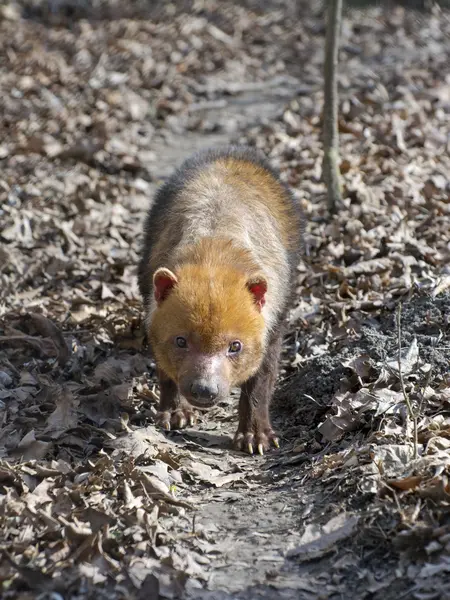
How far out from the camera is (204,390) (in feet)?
17.3

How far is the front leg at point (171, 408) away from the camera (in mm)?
6496

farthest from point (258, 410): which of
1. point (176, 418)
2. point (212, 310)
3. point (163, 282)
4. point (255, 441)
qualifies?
point (163, 282)

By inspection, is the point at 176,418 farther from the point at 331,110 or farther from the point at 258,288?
the point at 331,110

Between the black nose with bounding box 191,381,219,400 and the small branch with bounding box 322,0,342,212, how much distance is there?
4482 mm

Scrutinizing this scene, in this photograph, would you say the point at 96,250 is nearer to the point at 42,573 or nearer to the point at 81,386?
the point at 81,386

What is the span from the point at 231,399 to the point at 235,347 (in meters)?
1.69

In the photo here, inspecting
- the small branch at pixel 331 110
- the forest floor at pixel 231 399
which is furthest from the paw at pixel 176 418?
the small branch at pixel 331 110

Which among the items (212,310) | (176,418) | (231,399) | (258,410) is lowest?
(231,399)

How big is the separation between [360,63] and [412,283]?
9006mm

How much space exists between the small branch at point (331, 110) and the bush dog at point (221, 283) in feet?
6.65

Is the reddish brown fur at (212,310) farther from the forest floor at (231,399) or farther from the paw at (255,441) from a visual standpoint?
the forest floor at (231,399)

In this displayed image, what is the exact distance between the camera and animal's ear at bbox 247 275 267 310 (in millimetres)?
5527

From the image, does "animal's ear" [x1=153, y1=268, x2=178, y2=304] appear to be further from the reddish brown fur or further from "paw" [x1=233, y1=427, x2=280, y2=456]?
"paw" [x1=233, y1=427, x2=280, y2=456]

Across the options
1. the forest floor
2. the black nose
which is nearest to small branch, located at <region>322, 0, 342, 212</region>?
the forest floor
